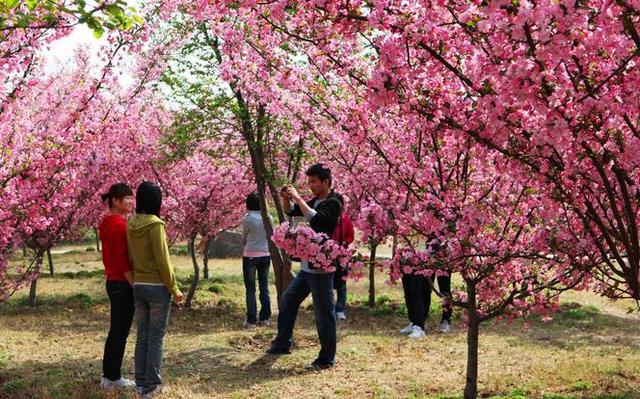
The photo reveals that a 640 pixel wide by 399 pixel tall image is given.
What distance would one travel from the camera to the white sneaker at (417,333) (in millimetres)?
9094

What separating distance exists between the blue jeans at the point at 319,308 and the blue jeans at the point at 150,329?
154cm

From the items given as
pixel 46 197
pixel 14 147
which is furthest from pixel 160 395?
pixel 46 197

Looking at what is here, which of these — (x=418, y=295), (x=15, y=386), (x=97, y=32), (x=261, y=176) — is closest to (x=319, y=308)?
(x=418, y=295)

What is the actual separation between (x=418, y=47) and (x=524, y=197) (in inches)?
84.8

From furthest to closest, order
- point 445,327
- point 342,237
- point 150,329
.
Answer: point 445,327 → point 342,237 → point 150,329

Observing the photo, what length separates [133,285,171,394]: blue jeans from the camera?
18.9ft

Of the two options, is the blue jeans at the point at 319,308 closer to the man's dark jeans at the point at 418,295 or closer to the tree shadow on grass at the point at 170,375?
the tree shadow on grass at the point at 170,375

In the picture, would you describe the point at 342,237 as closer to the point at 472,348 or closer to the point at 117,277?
the point at 472,348

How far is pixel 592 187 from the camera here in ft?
13.2

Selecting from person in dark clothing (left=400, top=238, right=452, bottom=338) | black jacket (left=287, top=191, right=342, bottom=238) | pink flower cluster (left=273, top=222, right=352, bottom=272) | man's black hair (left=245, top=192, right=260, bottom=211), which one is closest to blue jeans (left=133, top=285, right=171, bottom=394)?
pink flower cluster (left=273, top=222, right=352, bottom=272)

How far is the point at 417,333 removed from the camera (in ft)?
30.1

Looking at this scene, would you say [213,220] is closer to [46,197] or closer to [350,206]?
[350,206]

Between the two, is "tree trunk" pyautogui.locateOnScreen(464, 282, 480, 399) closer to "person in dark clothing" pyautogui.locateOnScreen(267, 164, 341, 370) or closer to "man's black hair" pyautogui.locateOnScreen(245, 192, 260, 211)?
"person in dark clothing" pyautogui.locateOnScreen(267, 164, 341, 370)

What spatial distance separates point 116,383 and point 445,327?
16.8ft
